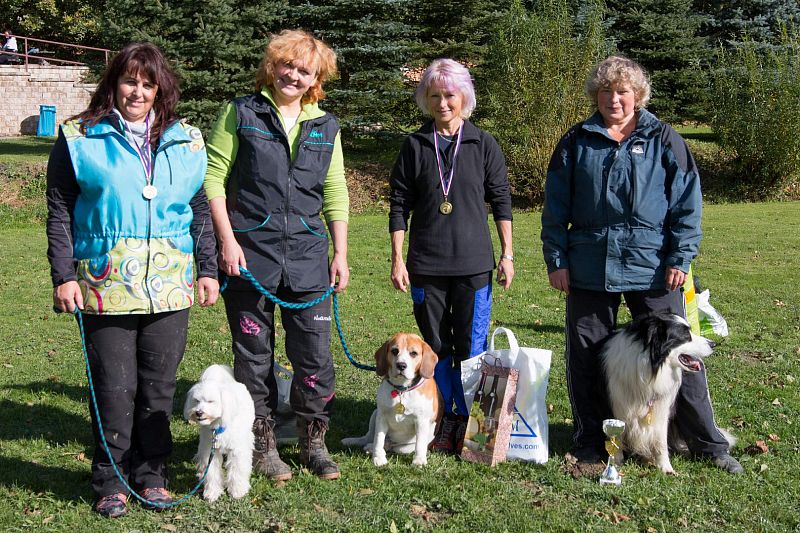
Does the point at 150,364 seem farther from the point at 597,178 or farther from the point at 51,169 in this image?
the point at 597,178

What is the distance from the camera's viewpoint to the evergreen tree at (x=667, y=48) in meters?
22.3

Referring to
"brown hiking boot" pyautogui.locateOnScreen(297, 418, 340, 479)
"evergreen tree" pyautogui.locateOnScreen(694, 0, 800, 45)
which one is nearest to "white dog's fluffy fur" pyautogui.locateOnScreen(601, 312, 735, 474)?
"brown hiking boot" pyautogui.locateOnScreen(297, 418, 340, 479)

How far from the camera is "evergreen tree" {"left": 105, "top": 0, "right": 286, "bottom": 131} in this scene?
53.5ft

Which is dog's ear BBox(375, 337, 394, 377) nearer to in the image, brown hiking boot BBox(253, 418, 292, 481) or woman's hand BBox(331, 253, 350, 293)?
woman's hand BBox(331, 253, 350, 293)

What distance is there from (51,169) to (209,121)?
13846 mm

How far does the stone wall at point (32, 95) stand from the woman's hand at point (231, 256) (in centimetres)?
2459

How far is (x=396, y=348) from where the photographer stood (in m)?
4.10

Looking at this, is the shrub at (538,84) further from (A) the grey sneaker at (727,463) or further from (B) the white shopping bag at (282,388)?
(A) the grey sneaker at (727,463)

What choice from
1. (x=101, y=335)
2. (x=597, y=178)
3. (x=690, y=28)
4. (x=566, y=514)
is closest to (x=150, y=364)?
(x=101, y=335)

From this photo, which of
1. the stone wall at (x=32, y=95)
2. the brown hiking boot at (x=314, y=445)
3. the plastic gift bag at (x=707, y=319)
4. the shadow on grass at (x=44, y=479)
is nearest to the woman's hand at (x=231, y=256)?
the brown hiking boot at (x=314, y=445)

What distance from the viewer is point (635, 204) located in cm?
388

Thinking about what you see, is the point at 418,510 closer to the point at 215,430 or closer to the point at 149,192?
the point at 215,430

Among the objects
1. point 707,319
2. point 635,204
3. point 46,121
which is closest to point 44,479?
point 635,204

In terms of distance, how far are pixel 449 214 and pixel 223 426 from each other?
1647mm
